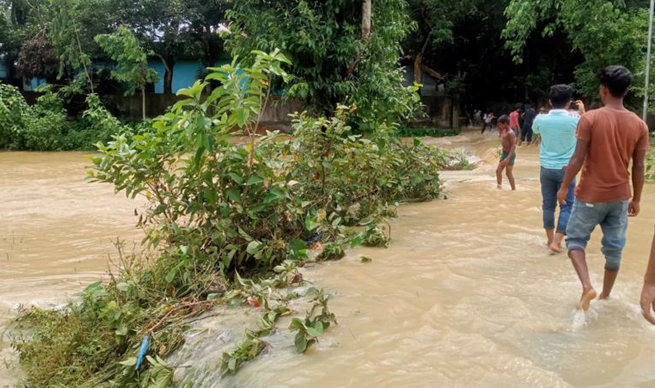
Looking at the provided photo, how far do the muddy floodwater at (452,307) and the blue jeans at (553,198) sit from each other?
0.32 meters

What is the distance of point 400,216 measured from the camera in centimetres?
730

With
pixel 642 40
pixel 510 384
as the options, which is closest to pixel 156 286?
pixel 510 384

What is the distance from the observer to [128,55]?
22797 mm

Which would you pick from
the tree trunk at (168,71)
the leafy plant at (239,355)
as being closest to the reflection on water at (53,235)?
the leafy plant at (239,355)

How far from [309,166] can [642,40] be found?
53.4 feet

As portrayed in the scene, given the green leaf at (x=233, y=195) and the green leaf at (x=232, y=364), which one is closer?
the green leaf at (x=232, y=364)

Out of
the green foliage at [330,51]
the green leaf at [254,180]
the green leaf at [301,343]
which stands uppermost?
the green foliage at [330,51]

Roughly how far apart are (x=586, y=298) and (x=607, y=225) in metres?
0.54

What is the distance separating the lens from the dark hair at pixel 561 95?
4910 mm

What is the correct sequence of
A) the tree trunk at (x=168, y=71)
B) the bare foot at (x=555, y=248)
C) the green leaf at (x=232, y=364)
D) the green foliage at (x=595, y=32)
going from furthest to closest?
the tree trunk at (x=168, y=71) → the green foliage at (x=595, y=32) → the bare foot at (x=555, y=248) → the green leaf at (x=232, y=364)

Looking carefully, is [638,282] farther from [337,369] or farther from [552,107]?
[337,369]

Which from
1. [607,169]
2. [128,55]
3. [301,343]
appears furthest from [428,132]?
[301,343]

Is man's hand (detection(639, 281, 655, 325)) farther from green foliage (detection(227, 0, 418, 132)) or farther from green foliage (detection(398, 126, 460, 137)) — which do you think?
green foliage (detection(398, 126, 460, 137))

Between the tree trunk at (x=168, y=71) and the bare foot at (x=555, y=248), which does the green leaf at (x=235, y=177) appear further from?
the tree trunk at (x=168, y=71)
